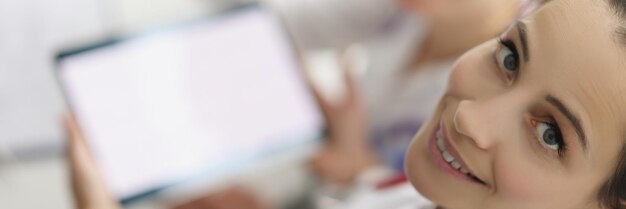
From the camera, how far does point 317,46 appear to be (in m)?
0.92

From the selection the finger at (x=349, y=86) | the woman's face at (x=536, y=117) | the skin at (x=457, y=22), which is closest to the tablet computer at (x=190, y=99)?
the finger at (x=349, y=86)

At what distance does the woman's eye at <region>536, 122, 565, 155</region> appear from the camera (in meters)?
0.39

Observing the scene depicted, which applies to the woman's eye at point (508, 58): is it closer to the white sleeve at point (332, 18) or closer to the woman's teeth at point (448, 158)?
the woman's teeth at point (448, 158)

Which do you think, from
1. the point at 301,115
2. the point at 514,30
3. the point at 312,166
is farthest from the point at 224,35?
the point at 514,30

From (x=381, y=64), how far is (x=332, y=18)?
0.29 ft

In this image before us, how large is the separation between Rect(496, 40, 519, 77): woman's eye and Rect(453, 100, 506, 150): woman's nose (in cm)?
3

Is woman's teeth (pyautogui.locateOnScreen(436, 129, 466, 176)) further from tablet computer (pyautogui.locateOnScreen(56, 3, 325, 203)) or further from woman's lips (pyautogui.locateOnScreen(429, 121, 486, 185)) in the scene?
tablet computer (pyautogui.locateOnScreen(56, 3, 325, 203))

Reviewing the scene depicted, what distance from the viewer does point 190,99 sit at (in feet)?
2.20

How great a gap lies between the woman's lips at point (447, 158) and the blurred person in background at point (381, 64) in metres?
0.27

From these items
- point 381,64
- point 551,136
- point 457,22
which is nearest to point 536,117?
point 551,136

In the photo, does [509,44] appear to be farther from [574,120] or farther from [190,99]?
[190,99]

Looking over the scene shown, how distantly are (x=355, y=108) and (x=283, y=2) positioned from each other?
18 centimetres

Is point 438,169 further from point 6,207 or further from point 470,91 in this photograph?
point 6,207

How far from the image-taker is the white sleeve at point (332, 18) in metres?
0.87
